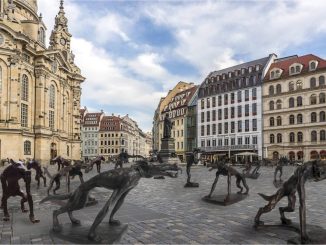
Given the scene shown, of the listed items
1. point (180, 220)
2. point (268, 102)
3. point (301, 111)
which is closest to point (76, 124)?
point (268, 102)

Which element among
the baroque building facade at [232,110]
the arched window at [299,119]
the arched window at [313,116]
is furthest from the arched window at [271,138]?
the arched window at [313,116]

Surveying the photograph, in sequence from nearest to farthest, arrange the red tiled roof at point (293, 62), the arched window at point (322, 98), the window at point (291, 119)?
1. the arched window at point (322, 98)
2. the red tiled roof at point (293, 62)
3. the window at point (291, 119)

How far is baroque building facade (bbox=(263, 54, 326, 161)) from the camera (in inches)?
2232

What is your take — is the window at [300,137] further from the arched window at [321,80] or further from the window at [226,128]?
the window at [226,128]

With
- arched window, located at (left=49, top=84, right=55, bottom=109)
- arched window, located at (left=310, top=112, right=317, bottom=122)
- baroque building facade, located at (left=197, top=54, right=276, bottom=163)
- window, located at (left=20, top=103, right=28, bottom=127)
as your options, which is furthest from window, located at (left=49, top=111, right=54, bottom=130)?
arched window, located at (left=310, top=112, right=317, bottom=122)

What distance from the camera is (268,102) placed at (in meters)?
64.0

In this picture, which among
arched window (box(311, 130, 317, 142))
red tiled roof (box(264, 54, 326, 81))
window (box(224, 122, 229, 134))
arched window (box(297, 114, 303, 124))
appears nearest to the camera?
arched window (box(311, 130, 317, 142))

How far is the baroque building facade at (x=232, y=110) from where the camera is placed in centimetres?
6556

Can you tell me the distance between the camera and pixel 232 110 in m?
69.8

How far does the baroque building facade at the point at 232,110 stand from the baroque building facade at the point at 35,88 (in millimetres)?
25582

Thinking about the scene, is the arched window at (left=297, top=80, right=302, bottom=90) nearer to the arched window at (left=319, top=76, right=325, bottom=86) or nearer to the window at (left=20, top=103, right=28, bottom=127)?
the arched window at (left=319, top=76, right=325, bottom=86)

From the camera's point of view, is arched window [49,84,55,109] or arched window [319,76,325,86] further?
arched window [49,84,55,109]

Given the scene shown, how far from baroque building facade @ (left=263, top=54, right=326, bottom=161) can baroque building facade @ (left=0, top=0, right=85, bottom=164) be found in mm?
36187

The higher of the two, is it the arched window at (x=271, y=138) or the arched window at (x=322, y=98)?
the arched window at (x=322, y=98)
